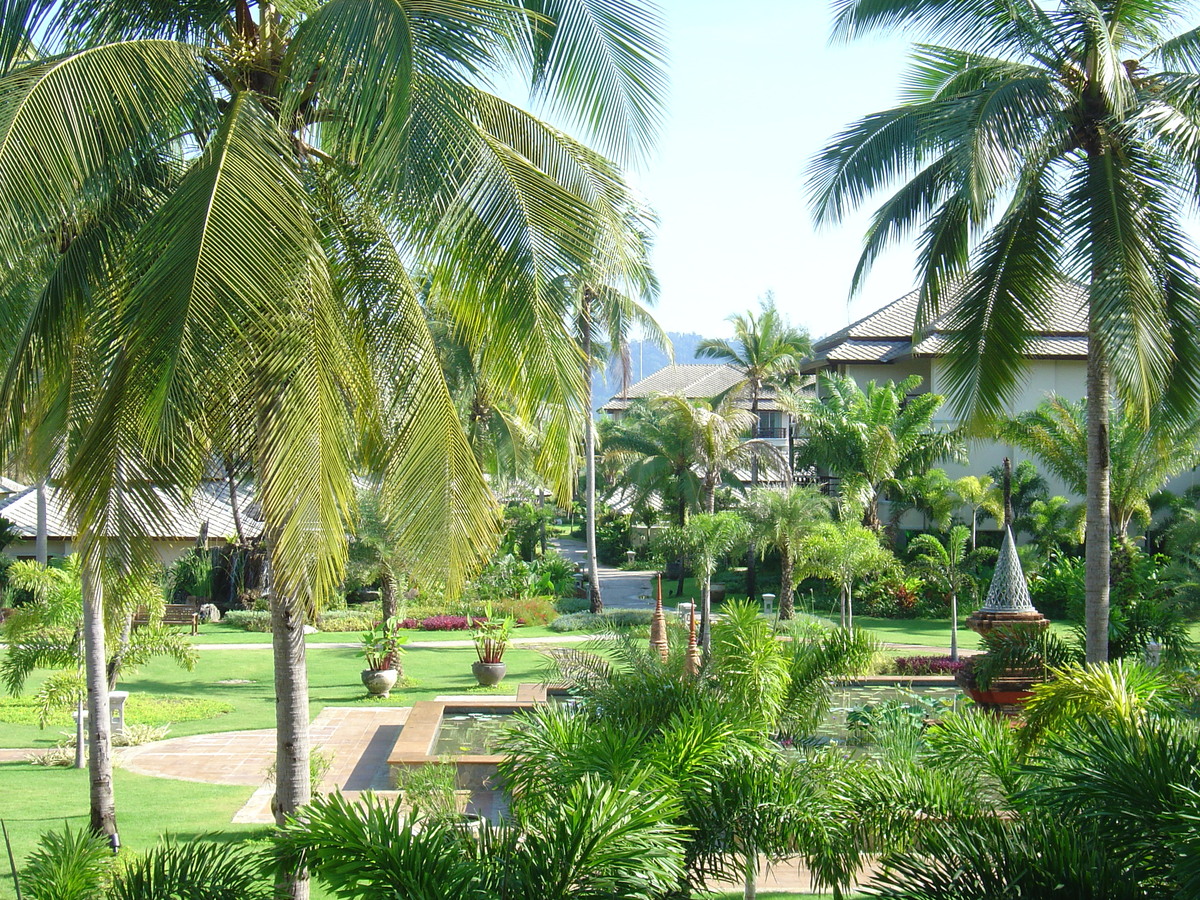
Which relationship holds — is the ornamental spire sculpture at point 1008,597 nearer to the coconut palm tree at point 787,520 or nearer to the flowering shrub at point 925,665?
the flowering shrub at point 925,665

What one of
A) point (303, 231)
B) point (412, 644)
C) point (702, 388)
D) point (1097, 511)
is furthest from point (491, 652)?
point (702, 388)

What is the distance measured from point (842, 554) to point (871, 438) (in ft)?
29.5

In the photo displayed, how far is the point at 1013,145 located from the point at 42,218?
7.84 m

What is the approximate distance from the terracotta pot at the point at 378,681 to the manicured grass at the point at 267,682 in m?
0.18

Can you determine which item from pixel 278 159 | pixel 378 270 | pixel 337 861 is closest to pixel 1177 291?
pixel 378 270

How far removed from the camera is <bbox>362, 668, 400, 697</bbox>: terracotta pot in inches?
691

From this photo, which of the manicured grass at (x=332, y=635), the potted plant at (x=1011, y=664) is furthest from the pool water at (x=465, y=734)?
the manicured grass at (x=332, y=635)

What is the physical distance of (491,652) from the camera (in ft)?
60.8

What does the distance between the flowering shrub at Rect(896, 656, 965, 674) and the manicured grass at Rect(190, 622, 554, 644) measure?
30.6ft

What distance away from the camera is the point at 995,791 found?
644cm

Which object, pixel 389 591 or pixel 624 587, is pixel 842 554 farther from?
pixel 624 587

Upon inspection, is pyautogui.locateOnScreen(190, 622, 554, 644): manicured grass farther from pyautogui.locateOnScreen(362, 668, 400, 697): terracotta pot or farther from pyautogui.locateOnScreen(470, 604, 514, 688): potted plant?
pyautogui.locateOnScreen(362, 668, 400, 697): terracotta pot

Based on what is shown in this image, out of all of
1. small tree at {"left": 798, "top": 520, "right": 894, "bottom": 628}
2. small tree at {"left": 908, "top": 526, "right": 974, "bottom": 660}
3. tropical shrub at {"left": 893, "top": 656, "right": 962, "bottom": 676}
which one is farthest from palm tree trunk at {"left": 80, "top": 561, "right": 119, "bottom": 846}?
small tree at {"left": 908, "top": 526, "right": 974, "bottom": 660}

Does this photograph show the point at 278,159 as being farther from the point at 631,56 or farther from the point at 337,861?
the point at 337,861
